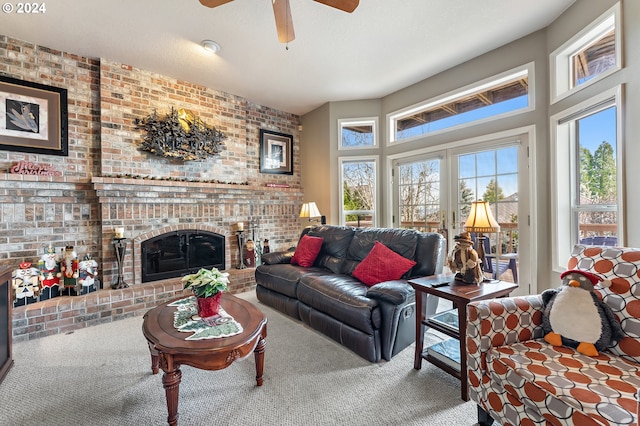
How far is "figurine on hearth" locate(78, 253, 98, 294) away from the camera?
10.3 feet

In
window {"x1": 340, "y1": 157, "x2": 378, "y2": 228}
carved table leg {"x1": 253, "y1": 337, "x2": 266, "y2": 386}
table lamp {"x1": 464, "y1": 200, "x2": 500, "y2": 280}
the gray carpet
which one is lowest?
the gray carpet

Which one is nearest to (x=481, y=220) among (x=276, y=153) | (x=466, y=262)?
(x=466, y=262)

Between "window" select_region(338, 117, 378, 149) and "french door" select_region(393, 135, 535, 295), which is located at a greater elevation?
"window" select_region(338, 117, 378, 149)

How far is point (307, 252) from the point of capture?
3525 mm

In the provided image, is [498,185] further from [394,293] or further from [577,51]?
[394,293]

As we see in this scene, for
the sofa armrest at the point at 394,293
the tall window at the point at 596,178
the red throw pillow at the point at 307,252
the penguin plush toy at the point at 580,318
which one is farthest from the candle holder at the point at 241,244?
the tall window at the point at 596,178

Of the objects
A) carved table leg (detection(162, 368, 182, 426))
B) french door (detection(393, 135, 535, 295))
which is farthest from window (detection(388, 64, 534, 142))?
carved table leg (detection(162, 368, 182, 426))

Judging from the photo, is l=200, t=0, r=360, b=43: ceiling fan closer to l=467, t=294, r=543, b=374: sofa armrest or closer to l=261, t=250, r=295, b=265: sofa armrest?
l=467, t=294, r=543, b=374: sofa armrest

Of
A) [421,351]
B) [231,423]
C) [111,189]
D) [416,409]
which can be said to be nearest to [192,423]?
[231,423]

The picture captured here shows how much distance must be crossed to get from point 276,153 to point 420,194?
106 inches

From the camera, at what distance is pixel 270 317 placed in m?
3.15

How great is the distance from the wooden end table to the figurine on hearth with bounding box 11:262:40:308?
3689 mm

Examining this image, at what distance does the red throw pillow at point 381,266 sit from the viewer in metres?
2.62

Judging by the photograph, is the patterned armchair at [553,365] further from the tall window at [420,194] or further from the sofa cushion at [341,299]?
the tall window at [420,194]
